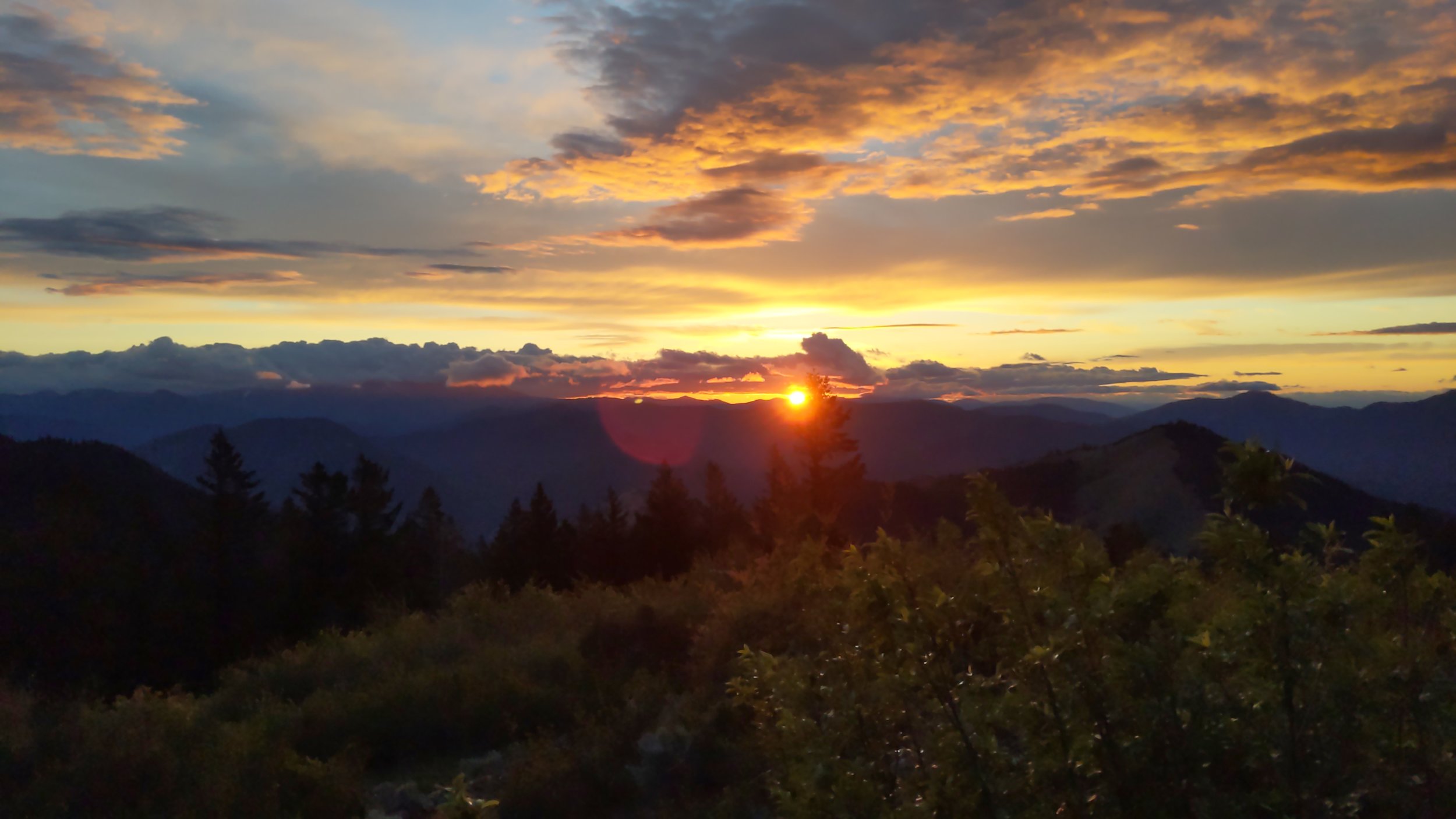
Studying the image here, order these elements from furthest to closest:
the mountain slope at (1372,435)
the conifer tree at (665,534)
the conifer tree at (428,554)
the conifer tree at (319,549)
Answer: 1. the mountain slope at (1372,435)
2. the conifer tree at (665,534)
3. the conifer tree at (428,554)
4. the conifer tree at (319,549)

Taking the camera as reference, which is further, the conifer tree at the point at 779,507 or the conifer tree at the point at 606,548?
the conifer tree at the point at 606,548

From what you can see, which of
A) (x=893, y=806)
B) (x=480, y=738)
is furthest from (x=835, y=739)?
(x=480, y=738)

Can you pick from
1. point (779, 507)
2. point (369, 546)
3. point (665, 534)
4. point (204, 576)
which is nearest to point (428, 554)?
point (369, 546)

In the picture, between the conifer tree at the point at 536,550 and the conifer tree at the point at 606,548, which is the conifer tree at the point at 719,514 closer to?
the conifer tree at the point at 606,548

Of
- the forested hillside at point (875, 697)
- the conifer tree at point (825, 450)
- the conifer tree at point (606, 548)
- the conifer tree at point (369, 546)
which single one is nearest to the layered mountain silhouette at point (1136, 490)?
the conifer tree at point (606, 548)

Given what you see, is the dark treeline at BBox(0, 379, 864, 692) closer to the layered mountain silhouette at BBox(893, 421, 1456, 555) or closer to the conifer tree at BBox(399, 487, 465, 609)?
the conifer tree at BBox(399, 487, 465, 609)

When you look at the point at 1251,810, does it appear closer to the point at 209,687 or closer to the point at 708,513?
the point at 209,687

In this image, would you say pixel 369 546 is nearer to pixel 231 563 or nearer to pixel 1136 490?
pixel 231 563

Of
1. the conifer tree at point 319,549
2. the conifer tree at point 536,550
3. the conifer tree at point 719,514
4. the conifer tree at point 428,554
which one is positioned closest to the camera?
the conifer tree at point 319,549

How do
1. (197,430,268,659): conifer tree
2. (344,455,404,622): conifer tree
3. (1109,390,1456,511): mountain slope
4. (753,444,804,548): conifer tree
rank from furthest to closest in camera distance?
1. (1109,390,1456,511): mountain slope
2. (344,455,404,622): conifer tree
3. (197,430,268,659): conifer tree
4. (753,444,804,548): conifer tree

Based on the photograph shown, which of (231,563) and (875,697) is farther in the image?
(231,563)

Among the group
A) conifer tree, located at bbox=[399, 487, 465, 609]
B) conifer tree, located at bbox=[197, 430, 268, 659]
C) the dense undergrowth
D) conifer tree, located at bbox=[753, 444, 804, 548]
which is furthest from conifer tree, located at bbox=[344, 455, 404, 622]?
the dense undergrowth

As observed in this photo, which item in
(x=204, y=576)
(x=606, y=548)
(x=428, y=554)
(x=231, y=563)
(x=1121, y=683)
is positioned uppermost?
(x=1121, y=683)
